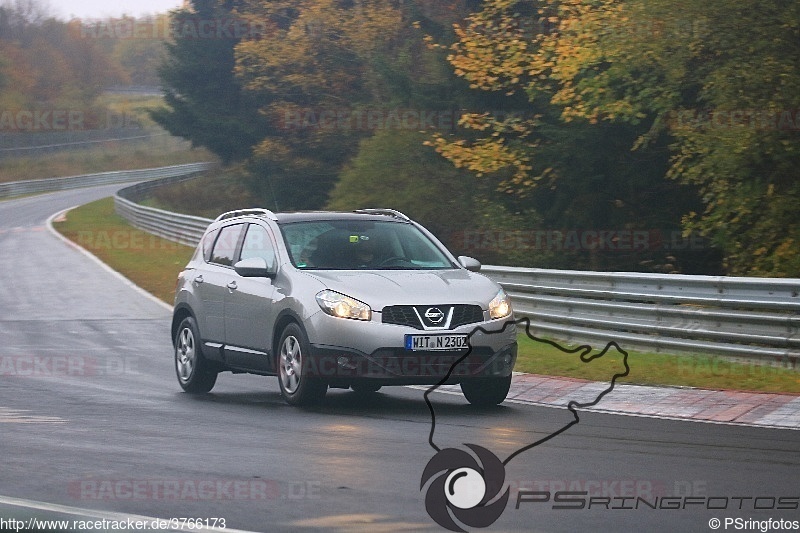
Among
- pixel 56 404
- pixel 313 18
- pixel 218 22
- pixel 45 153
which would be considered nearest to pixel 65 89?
pixel 45 153

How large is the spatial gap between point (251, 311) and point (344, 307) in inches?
59.7

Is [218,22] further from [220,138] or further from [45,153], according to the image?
[45,153]

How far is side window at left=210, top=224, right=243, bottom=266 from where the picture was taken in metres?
13.8

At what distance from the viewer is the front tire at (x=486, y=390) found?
39.8ft

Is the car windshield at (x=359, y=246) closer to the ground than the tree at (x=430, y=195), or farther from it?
farther from it

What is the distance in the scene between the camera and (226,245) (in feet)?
46.0

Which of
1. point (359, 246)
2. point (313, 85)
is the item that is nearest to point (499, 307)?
point (359, 246)

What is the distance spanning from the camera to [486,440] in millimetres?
9828

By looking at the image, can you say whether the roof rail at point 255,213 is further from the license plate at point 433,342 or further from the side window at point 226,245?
the license plate at point 433,342

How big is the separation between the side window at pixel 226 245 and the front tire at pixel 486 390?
2.80 metres

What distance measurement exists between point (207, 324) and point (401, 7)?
3358 cm
